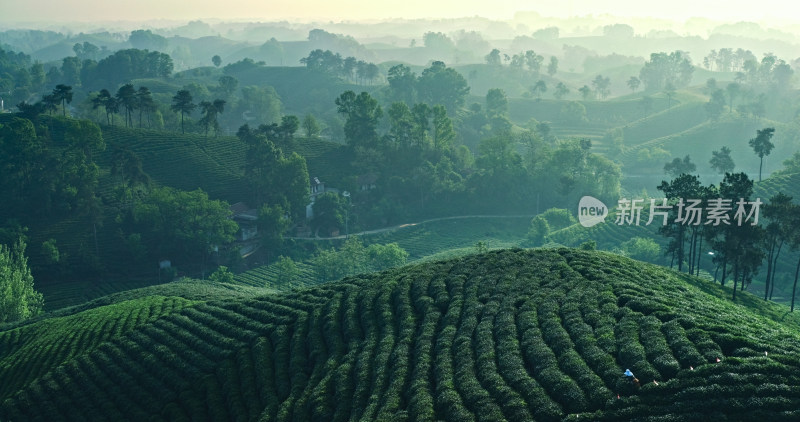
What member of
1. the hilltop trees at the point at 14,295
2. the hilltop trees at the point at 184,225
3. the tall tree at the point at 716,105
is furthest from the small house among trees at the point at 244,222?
the tall tree at the point at 716,105

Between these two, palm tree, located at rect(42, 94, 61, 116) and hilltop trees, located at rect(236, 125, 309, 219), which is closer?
hilltop trees, located at rect(236, 125, 309, 219)

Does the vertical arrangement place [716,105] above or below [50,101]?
below

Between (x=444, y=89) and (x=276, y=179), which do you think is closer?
(x=276, y=179)

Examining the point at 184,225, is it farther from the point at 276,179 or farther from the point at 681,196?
the point at 681,196

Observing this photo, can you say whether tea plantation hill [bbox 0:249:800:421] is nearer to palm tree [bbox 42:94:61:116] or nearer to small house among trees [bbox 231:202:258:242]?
small house among trees [bbox 231:202:258:242]

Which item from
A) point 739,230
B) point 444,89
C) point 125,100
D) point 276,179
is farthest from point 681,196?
point 444,89

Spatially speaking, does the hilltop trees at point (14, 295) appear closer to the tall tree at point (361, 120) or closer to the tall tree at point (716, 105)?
the tall tree at point (361, 120)

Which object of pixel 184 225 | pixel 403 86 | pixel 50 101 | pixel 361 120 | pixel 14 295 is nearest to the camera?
pixel 14 295

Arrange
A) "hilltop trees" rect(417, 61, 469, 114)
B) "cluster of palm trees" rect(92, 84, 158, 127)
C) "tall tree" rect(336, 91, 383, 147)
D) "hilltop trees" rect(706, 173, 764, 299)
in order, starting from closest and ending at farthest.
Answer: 1. "hilltop trees" rect(706, 173, 764, 299)
2. "cluster of palm trees" rect(92, 84, 158, 127)
3. "tall tree" rect(336, 91, 383, 147)
4. "hilltop trees" rect(417, 61, 469, 114)

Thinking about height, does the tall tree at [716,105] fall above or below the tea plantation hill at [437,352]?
above

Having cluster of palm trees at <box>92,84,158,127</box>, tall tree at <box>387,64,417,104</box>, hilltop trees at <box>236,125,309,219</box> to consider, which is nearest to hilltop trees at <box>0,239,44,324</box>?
hilltop trees at <box>236,125,309,219</box>
